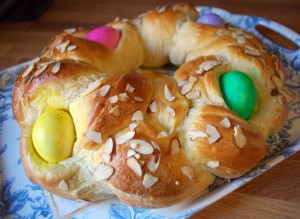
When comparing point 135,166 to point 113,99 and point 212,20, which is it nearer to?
point 113,99

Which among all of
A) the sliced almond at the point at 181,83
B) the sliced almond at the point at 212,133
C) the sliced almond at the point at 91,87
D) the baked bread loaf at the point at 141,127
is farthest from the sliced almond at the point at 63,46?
the sliced almond at the point at 212,133

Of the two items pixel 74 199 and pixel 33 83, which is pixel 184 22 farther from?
pixel 74 199

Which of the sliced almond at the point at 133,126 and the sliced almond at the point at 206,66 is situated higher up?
the sliced almond at the point at 206,66

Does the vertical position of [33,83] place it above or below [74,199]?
above

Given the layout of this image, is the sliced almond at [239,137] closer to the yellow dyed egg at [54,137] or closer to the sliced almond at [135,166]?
the sliced almond at [135,166]

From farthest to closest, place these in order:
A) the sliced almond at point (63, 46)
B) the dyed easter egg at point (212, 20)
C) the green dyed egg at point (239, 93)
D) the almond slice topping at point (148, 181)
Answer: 1. the dyed easter egg at point (212, 20)
2. the sliced almond at point (63, 46)
3. the green dyed egg at point (239, 93)
4. the almond slice topping at point (148, 181)

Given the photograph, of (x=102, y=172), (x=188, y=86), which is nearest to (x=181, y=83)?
(x=188, y=86)

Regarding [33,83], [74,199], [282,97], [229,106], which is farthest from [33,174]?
[282,97]
